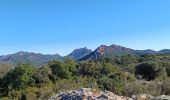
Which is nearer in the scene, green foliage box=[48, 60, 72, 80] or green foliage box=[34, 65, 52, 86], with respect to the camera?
green foliage box=[34, 65, 52, 86]

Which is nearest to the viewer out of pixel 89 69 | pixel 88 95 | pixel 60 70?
pixel 88 95

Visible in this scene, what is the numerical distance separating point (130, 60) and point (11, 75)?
34.9 metres

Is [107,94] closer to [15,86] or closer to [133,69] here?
[15,86]

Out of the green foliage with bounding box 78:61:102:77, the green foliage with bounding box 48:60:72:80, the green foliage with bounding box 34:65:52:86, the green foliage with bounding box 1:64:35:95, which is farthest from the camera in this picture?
the green foliage with bounding box 78:61:102:77

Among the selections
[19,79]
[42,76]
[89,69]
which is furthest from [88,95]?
→ [89,69]

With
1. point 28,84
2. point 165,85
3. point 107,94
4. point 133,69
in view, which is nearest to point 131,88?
point 165,85

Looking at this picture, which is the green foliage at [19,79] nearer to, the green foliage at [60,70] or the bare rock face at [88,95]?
Result: the green foliage at [60,70]

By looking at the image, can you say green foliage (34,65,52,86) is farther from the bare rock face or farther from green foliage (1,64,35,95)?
the bare rock face

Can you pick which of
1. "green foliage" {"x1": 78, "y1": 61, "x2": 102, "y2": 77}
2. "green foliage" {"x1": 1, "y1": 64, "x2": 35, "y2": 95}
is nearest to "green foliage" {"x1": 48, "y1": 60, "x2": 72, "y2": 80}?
"green foliage" {"x1": 1, "y1": 64, "x2": 35, "y2": 95}

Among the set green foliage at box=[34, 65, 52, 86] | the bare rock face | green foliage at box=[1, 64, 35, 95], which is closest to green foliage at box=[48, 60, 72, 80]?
green foliage at box=[34, 65, 52, 86]

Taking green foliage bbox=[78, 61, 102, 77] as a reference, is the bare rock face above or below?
below

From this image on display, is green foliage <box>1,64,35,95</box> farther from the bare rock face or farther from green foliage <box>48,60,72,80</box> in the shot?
the bare rock face

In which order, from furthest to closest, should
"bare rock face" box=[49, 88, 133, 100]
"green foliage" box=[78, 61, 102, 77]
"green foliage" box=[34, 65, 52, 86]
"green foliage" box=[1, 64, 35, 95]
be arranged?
"green foliage" box=[78, 61, 102, 77] < "green foliage" box=[34, 65, 52, 86] < "green foliage" box=[1, 64, 35, 95] < "bare rock face" box=[49, 88, 133, 100]

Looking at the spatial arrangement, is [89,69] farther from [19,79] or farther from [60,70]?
[19,79]
